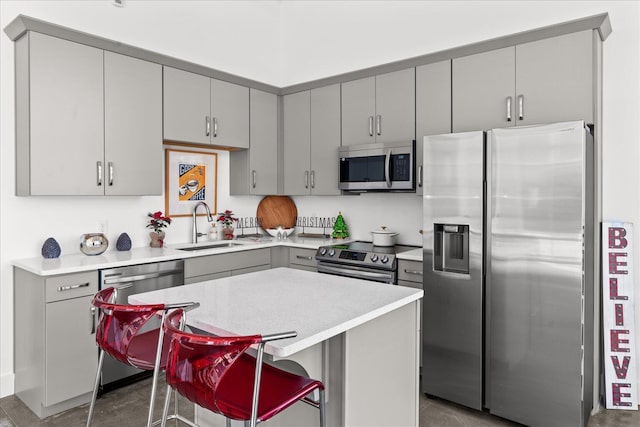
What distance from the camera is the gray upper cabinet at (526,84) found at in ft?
9.14

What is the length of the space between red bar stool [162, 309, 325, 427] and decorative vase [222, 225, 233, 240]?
2.85 metres

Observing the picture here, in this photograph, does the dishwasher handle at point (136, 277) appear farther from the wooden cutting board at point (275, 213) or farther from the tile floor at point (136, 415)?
the wooden cutting board at point (275, 213)

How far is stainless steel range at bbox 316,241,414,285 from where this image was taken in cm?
Result: 336

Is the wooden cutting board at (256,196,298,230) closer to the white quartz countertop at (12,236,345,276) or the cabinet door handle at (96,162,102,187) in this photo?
the white quartz countertop at (12,236,345,276)

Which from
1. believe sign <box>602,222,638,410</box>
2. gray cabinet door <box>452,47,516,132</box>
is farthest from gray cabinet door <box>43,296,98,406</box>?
believe sign <box>602,222,638,410</box>

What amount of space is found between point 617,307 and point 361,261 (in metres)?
1.82

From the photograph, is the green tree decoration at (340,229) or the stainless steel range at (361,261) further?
the green tree decoration at (340,229)

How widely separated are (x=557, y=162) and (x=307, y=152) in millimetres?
2447

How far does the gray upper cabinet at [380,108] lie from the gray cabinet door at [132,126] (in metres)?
1.67

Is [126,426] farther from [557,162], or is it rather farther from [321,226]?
[557,162]

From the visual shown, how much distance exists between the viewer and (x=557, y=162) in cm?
246

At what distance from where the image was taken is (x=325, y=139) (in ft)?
13.8

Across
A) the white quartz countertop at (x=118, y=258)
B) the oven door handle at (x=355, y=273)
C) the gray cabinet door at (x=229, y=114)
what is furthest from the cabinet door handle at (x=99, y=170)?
the oven door handle at (x=355, y=273)

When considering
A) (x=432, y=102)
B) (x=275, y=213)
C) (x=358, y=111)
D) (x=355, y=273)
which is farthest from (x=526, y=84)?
(x=275, y=213)
